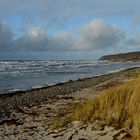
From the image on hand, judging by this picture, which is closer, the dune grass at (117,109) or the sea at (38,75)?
the dune grass at (117,109)

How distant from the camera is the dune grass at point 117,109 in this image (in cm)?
868

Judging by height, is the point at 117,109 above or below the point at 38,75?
above

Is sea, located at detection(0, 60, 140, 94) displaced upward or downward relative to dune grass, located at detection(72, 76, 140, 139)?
downward

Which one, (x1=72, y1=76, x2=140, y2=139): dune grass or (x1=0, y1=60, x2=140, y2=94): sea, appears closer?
(x1=72, y1=76, x2=140, y2=139): dune grass

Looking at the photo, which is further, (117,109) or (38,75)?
(38,75)

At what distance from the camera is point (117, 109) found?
363 inches

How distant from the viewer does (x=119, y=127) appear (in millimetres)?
8805

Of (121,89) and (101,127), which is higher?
(121,89)

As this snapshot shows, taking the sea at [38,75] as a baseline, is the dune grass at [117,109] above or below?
above

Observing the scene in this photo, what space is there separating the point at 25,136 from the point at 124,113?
2.58 meters

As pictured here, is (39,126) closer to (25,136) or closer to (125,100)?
(25,136)

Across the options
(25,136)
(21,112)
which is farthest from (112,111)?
(21,112)

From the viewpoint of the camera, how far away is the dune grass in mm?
8678

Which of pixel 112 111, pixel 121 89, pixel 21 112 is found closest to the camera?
pixel 112 111
